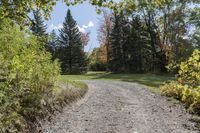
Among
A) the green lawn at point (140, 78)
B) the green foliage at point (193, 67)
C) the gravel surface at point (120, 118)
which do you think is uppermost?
the green foliage at point (193, 67)

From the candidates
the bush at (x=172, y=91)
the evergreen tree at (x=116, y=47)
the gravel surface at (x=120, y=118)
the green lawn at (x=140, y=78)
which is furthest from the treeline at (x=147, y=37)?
the gravel surface at (x=120, y=118)

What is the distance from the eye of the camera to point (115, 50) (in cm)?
4694

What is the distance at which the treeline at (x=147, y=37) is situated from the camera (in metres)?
42.4

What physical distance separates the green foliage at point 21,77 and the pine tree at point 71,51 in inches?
1426

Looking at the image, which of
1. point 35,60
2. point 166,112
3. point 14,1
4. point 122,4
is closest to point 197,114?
point 166,112

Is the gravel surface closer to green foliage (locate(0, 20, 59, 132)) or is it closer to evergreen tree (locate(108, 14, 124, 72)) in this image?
green foliage (locate(0, 20, 59, 132))

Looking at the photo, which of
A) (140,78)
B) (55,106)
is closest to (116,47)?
(140,78)

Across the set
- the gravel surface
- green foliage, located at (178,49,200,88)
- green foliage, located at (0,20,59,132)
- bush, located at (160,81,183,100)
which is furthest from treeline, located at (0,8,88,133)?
bush, located at (160,81,183,100)

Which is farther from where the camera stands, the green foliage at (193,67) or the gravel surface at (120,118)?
the gravel surface at (120,118)

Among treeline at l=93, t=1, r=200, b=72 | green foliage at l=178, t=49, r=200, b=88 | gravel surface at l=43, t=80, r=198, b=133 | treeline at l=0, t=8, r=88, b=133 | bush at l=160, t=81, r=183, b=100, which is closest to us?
treeline at l=0, t=8, r=88, b=133

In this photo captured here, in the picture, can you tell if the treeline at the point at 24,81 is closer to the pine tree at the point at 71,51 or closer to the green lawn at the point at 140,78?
the green lawn at the point at 140,78

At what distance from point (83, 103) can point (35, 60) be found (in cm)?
278

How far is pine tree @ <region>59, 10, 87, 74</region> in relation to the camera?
4778 cm

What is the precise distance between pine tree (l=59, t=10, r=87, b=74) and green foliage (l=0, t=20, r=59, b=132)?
36217 millimetres
